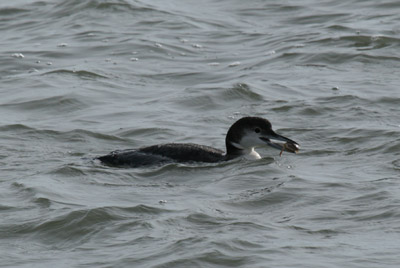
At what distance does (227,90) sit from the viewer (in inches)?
617

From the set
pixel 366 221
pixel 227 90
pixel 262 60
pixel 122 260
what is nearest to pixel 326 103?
pixel 227 90

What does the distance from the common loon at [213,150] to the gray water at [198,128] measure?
16cm

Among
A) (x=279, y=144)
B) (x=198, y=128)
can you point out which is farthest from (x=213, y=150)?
(x=198, y=128)

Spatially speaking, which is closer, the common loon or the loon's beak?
the common loon

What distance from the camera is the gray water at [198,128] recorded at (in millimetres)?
9180

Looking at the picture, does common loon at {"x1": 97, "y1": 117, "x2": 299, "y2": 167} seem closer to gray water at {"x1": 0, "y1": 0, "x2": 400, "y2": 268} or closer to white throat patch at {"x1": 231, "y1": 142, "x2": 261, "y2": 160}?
white throat patch at {"x1": 231, "y1": 142, "x2": 261, "y2": 160}

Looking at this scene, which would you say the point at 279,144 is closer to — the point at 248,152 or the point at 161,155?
the point at 248,152

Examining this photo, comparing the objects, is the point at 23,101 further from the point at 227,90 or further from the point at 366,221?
the point at 366,221

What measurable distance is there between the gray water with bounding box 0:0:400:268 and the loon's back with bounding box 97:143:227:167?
0.14 meters

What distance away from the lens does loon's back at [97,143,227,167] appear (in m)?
11.9

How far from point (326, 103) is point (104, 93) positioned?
3.30m

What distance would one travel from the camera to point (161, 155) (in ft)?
39.3

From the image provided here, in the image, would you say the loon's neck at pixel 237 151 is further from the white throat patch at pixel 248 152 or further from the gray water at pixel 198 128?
the gray water at pixel 198 128

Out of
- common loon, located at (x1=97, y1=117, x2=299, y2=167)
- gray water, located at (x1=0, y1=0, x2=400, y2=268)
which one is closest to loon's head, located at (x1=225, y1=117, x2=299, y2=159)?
common loon, located at (x1=97, y1=117, x2=299, y2=167)
